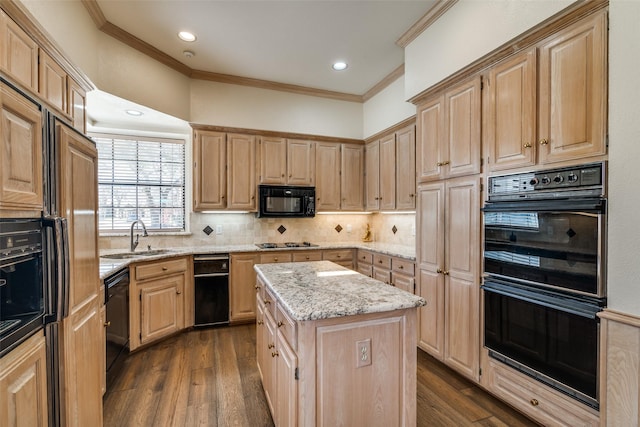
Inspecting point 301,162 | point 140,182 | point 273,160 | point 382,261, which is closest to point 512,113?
point 382,261

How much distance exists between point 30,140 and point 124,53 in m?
2.28

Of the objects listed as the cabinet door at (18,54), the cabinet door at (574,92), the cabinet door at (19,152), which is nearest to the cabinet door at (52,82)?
the cabinet door at (18,54)

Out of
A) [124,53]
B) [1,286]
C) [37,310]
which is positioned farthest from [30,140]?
[124,53]

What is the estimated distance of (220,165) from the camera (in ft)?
12.6

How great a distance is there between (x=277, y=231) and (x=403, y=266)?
195 centimetres

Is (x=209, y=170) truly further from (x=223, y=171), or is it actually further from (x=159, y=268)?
(x=159, y=268)

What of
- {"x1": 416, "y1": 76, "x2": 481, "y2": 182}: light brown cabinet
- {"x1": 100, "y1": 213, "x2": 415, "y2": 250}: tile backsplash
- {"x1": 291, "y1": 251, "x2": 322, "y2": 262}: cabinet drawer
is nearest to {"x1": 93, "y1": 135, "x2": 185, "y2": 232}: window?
{"x1": 100, "y1": 213, "x2": 415, "y2": 250}: tile backsplash

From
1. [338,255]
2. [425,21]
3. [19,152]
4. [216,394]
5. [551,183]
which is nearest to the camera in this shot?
[19,152]

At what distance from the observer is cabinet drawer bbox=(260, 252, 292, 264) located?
12.2 ft

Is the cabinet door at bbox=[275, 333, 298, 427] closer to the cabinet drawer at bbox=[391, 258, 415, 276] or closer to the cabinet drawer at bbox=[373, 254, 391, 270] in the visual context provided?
the cabinet drawer at bbox=[391, 258, 415, 276]

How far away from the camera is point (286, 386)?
1.46m

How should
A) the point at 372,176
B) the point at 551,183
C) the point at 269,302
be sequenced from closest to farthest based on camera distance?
the point at 551,183 < the point at 269,302 < the point at 372,176

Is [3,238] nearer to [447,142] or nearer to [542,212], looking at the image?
[542,212]

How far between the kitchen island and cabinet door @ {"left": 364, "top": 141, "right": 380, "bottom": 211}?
273cm
